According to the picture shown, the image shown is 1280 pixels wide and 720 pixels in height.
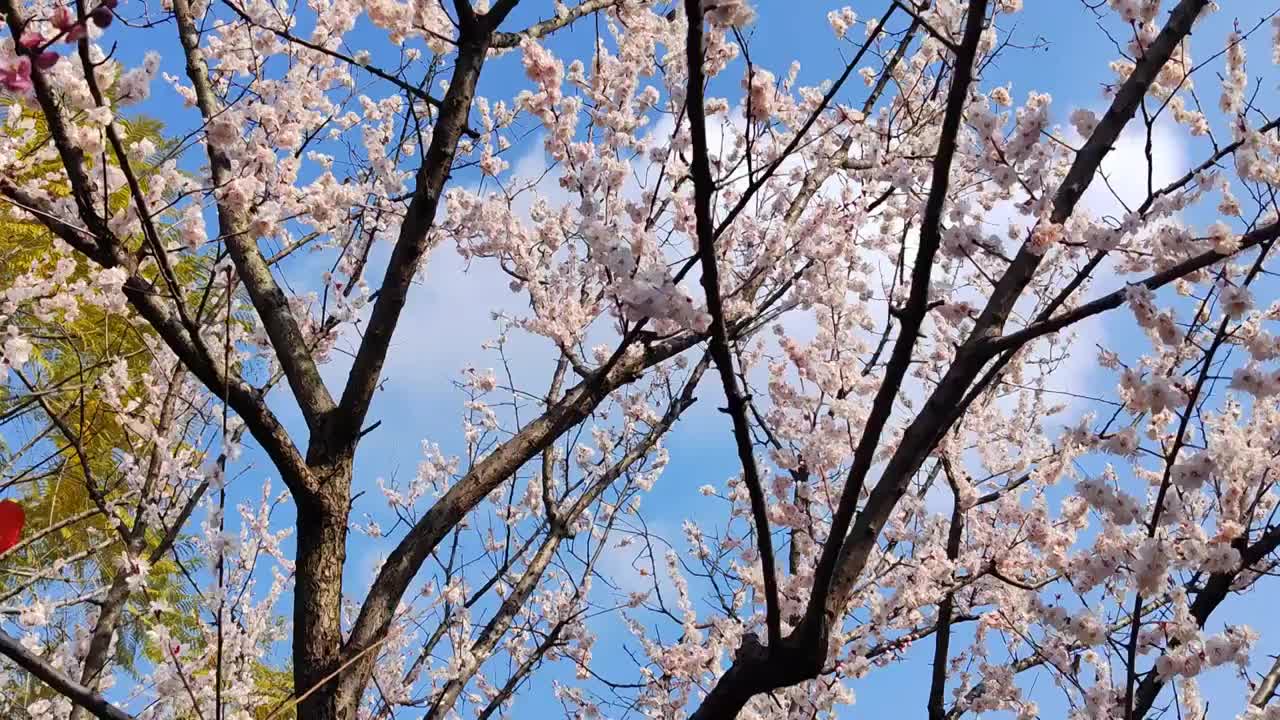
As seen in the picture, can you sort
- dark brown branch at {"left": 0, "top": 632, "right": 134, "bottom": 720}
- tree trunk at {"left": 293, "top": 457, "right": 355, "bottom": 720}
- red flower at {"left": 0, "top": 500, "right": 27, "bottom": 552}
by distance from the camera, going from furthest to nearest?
tree trunk at {"left": 293, "top": 457, "right": 355, "bottom": 720}
dark brown branch at {"left": 0, "top": 632, "right": 134, "bottom": 720}
red flower at {"left": 0, "top": 500, "right": 27, "bottom": 552}

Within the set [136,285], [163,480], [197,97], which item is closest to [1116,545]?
[136,285]

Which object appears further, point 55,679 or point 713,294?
point 55,679

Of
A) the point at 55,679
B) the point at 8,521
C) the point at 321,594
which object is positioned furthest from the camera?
the point at 321,594

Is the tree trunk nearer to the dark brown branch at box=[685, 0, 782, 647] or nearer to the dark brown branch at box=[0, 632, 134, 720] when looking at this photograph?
the dark brown branch at box=[0, 632, 134, 720]

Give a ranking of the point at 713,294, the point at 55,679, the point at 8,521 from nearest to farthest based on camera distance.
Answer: the point at 8,521 → the point at 713,294 → the point at 55,679

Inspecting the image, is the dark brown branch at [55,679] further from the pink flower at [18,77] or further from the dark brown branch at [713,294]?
the dark brown branch at [713,294]

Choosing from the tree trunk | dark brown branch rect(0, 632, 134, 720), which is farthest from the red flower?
the tree trunk

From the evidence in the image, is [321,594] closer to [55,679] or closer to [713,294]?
[55,679]

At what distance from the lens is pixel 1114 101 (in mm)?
2482

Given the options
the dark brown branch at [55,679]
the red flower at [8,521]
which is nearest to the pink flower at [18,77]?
the red flower at [8,521]

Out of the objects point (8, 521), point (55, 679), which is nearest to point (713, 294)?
point (8, 521)

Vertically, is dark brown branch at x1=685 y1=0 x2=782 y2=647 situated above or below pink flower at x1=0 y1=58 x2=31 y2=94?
below

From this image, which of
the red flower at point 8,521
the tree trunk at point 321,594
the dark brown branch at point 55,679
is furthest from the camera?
the tree trunk at point 321,594

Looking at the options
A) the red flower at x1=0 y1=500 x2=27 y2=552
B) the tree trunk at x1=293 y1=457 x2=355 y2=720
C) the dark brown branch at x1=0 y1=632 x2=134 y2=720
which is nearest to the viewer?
the red flower at x1=0 y1=500 x2=27 y2=552
